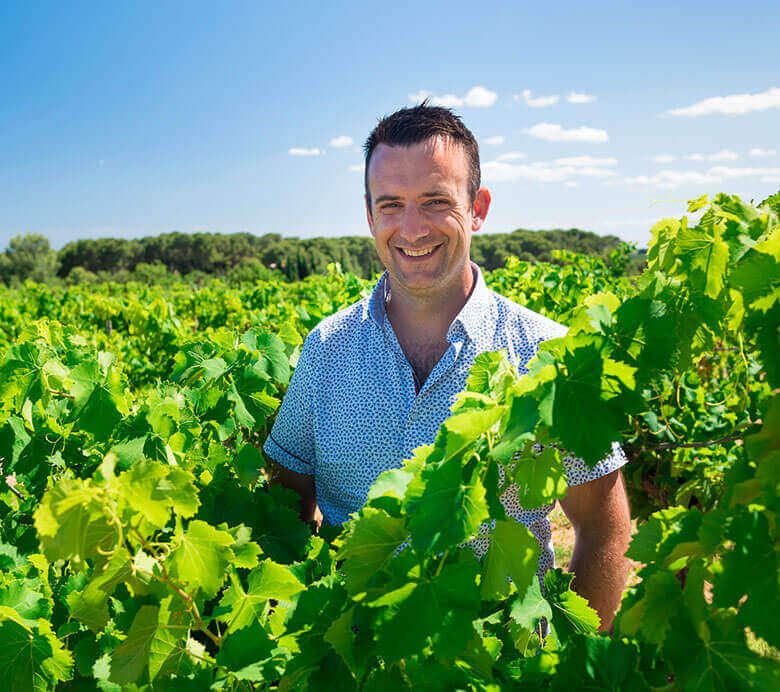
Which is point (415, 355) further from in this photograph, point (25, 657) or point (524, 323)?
point (25, 657)

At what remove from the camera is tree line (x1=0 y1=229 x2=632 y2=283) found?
6112cm

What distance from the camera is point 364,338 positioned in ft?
7.14

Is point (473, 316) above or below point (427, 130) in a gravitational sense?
below

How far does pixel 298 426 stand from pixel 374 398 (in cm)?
38

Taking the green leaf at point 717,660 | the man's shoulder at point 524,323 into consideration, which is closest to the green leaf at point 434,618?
the green leaf at point 717,660

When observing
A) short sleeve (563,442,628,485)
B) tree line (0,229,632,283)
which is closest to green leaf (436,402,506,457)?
short sleeve (563,442,628,485)

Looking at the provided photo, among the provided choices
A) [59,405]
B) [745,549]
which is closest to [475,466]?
[745,549]

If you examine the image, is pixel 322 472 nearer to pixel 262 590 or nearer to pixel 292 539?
pixel 292 539

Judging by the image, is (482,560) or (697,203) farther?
(697,203)

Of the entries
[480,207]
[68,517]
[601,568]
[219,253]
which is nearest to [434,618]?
[68,517]

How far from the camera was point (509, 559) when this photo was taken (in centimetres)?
85

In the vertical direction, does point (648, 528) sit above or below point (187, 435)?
below

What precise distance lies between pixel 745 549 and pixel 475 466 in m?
0.34

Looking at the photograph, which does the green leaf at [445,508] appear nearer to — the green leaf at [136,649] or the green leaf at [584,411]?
the green leaf at [584,411]
